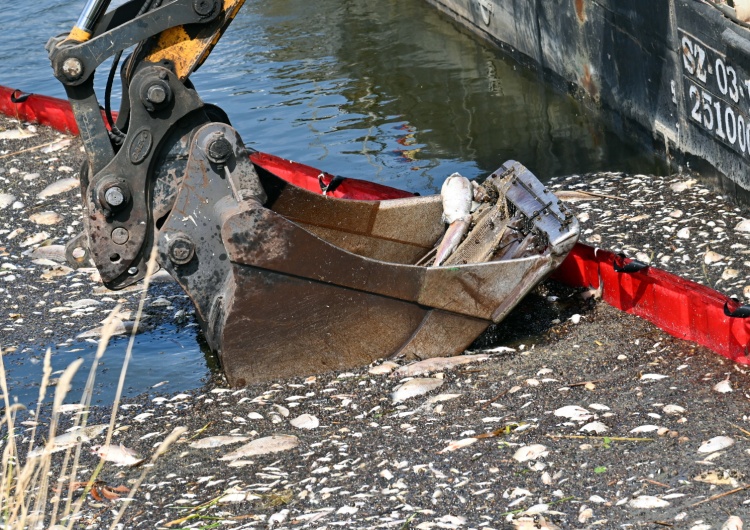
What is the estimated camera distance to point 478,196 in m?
7.29

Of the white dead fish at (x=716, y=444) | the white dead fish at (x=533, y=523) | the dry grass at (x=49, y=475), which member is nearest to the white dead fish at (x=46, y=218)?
the dry grass at (x=49, y=475)

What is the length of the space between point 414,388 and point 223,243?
1.33 m

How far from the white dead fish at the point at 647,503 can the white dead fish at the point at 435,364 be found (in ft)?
6.02

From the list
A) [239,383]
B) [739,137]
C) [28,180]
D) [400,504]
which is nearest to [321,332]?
[239,383]

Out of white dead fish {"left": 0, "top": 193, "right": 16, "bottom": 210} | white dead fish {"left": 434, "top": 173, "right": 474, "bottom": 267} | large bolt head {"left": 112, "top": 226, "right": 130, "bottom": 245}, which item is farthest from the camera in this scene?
white dead fish {"left": 0, "top": 193, "right": 16, "bottom": 210}

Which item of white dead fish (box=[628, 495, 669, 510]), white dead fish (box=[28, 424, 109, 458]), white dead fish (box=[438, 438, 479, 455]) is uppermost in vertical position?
white dead fish (box=[28, 424, 109, 458])

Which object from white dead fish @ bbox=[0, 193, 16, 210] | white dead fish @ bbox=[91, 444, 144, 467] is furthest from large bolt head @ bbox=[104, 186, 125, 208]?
white dead fish @ bbox=[0, 193, 16, 210]

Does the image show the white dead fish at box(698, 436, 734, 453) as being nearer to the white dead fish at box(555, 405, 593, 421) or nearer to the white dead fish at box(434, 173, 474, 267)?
the white dead fish at box(555, 405, 593, 421)

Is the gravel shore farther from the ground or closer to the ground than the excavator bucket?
closer to the ground

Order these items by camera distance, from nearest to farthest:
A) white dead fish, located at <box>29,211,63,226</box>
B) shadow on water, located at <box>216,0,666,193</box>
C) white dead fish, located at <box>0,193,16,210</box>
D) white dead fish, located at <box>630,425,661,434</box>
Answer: white dead fish, located at <box>630,425,661,434</box> < white dead fish, located at <box>29,211,63,226</box> < white dead fish, located at <box>0,193,16,210</box> < shadow on water, located at <box>216,0,666,193</box>

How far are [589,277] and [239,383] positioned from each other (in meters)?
2.41

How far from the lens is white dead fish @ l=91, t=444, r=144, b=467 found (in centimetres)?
518

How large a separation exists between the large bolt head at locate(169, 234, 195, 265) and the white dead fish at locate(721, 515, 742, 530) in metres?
3.19

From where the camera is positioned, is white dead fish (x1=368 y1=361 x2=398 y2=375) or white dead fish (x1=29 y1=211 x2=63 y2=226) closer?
white dead fish (x1=368 y1=361 x2=398 y2=375)
